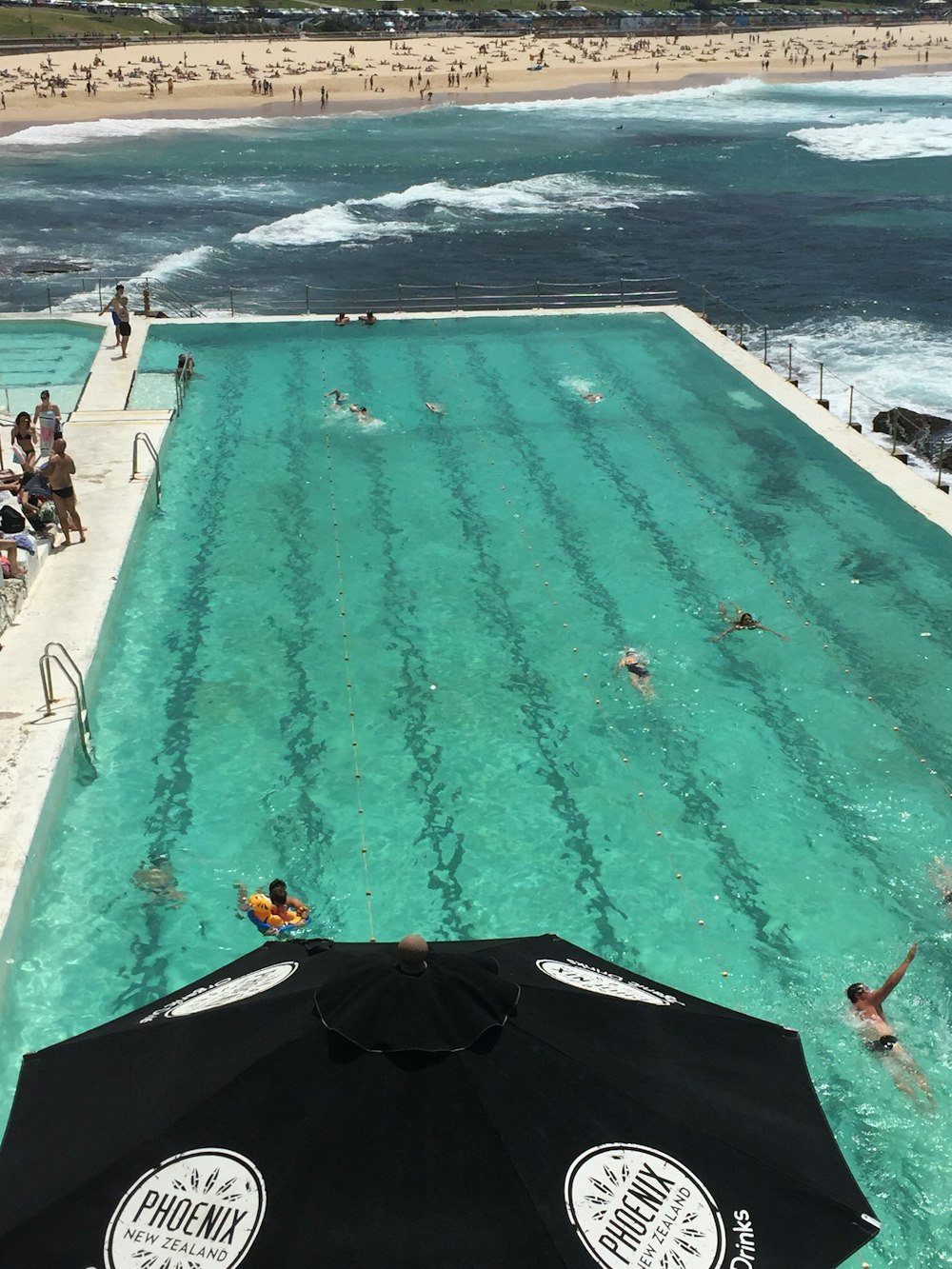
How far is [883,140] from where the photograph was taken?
6862 cm

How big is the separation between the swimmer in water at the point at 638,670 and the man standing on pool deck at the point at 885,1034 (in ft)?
15.9

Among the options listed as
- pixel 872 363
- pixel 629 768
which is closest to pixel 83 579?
pixel 629 768

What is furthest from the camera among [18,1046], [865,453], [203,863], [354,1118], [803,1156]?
[865,453]

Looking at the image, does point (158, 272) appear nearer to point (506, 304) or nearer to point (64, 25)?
point (506, 304)

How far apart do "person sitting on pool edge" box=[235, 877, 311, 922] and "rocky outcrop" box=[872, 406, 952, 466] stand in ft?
50.5

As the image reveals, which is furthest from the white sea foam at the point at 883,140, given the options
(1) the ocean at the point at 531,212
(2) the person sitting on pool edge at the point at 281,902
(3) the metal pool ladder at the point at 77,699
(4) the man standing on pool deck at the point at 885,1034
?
(2) the person sitting on pool edge at the point at 281,902

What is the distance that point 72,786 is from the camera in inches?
460

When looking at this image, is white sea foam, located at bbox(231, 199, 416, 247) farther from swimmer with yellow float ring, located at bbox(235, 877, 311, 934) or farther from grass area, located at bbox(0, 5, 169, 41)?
grass area, located at bbox(0, 5, 169, 41)

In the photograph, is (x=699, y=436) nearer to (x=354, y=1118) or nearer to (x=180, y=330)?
(x=180, y=330)

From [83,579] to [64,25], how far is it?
9196 centimetres

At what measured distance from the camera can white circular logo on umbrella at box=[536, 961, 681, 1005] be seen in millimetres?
5852

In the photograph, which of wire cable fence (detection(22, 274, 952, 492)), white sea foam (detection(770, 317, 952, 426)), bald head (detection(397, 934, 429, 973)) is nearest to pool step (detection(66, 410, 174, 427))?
wire cable fence (detection(22, 274, 952, 492))

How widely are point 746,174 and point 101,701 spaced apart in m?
53.2

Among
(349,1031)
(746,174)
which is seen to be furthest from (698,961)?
(746,174)
